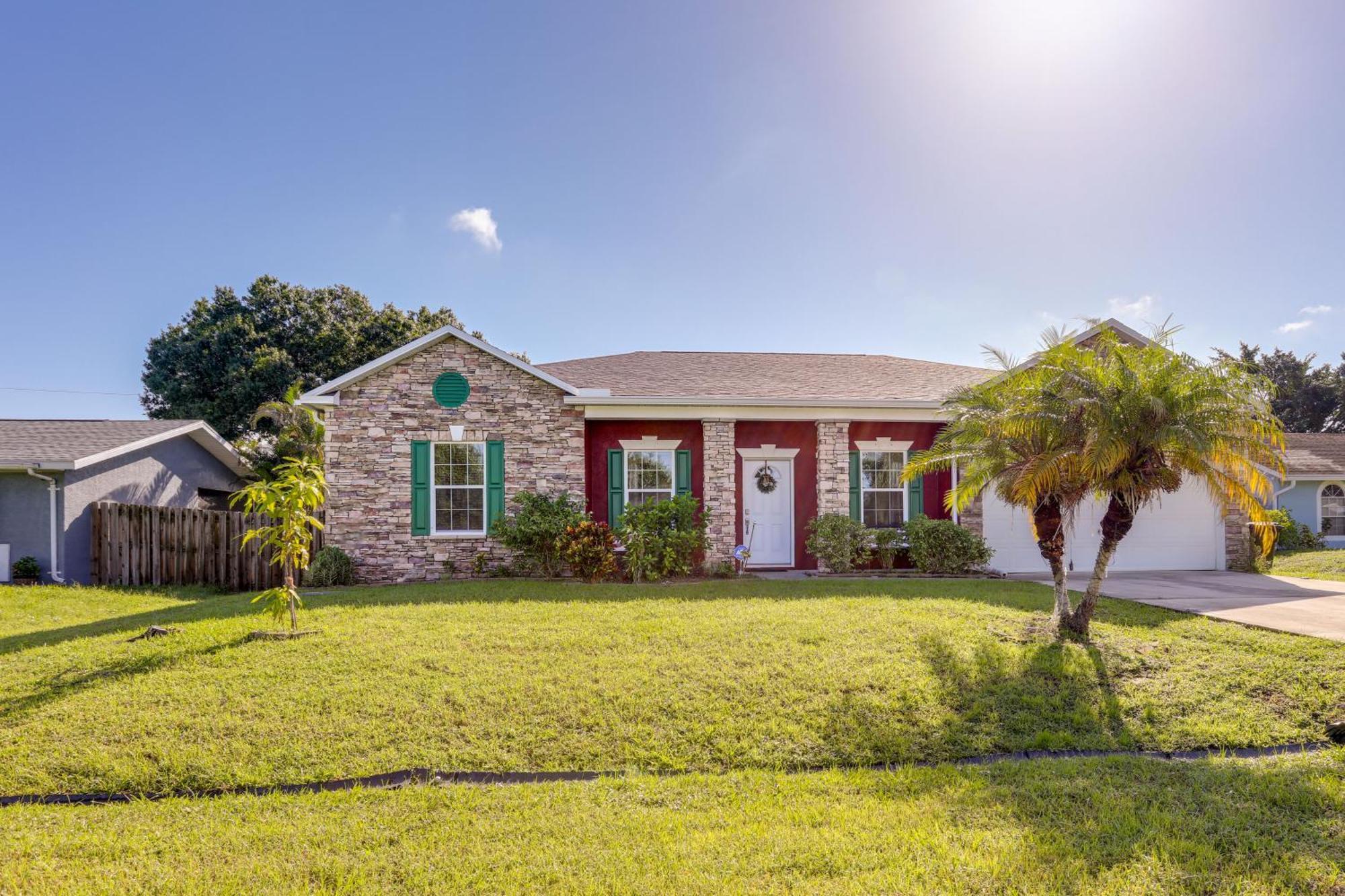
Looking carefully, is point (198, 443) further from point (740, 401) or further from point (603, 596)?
point (740, 401)

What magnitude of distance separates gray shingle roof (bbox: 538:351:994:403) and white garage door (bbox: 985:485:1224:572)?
2.95 m

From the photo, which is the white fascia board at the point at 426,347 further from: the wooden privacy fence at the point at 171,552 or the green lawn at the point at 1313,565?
the green lawn at the point at 1313,565

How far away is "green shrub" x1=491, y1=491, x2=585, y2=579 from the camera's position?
10867 millimetres

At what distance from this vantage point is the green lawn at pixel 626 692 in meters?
4.50

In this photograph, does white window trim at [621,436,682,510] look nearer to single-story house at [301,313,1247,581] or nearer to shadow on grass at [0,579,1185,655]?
single-story house at [301,313,1247,581]

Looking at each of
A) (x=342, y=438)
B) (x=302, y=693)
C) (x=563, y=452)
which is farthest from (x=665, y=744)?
(x=342, y=438)

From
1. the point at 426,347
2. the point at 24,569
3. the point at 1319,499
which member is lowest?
the point at 24,569

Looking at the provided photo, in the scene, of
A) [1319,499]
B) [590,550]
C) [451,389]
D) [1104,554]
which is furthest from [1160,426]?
[1319,499]

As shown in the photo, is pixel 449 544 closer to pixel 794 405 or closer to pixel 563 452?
pixel 563 452

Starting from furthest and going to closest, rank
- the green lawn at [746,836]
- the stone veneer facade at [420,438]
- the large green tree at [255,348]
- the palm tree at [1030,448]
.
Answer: the large green tree at [255,348], the stone veneer facade at [420,438], the palm tree at [1030,448], the green lawn at [746,836]

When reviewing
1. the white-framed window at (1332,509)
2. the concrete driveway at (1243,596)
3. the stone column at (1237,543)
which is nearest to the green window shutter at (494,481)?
the concrete driveway at (1243,596)

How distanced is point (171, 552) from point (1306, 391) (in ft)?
161

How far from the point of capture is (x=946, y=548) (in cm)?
1149

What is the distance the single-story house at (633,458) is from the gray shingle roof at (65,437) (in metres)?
5.48
